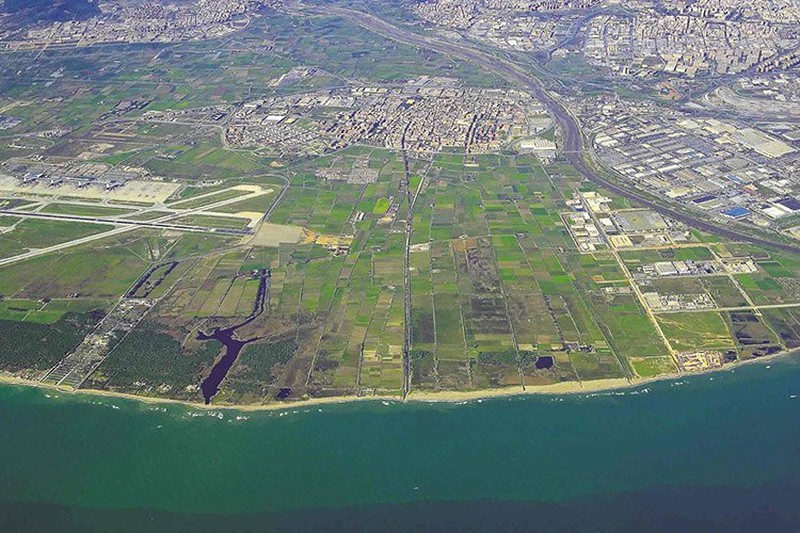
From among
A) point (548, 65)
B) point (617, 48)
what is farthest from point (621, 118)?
point (617, 48)

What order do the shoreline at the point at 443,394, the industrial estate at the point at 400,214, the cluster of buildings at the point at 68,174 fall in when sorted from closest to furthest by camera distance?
the shoreline at the point at 443,394 → the industrial estate at the point at 400,214 → the cluster of buildings at the point at 68,174

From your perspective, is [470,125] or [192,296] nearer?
[192,296]

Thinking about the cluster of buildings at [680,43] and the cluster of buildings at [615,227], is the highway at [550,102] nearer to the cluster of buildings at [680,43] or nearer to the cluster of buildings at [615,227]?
the cluster of buildings at [615,227]

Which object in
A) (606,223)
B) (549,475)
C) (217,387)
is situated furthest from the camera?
(606,223)

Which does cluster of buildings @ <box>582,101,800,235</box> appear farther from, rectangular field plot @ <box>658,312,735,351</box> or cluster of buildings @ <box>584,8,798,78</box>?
cluster of buildings @ <box>584,8,798,78</box>

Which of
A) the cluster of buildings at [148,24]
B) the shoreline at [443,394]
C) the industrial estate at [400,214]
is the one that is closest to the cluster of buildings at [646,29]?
the industrial estate at [400,214]

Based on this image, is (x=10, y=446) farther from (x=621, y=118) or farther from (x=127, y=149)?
(x=621, y=118)

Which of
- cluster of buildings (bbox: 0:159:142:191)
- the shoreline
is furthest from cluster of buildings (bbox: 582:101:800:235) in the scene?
cluster of buildings (bbox: 0:159:142:191)
